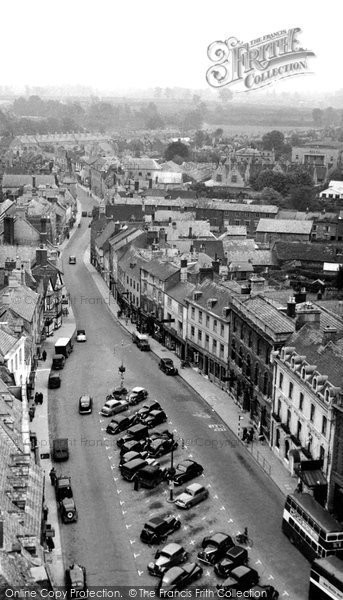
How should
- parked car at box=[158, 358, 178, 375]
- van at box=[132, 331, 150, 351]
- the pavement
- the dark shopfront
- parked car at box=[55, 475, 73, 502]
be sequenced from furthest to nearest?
van at box=[132, 331, 150, 351] → parked car at box=[158, 358, 178, 375] → the dark shopfront → parked car at box=[55, 475, 73, 502] → the pavement

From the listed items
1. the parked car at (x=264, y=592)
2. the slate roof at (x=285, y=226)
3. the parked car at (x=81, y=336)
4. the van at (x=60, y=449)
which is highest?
the slate roof at (x=285, y=226)

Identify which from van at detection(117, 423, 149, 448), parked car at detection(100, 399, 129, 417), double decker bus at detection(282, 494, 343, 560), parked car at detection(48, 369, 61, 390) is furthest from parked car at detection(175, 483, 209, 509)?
parked car at detection(48, 369, 61, 390)

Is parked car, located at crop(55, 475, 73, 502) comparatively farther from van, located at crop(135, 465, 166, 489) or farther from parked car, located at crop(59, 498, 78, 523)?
van, located at crop(135, 465, 166, 489)

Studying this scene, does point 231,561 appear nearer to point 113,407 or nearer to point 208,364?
point 113,407

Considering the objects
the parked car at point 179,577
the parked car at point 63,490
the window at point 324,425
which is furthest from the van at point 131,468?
the window at point 324,425

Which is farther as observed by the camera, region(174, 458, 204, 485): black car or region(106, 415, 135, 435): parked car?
region(106, 415, 135, 435): parked car

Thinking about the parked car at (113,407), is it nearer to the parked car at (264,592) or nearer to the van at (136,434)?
the van at (136,434)
